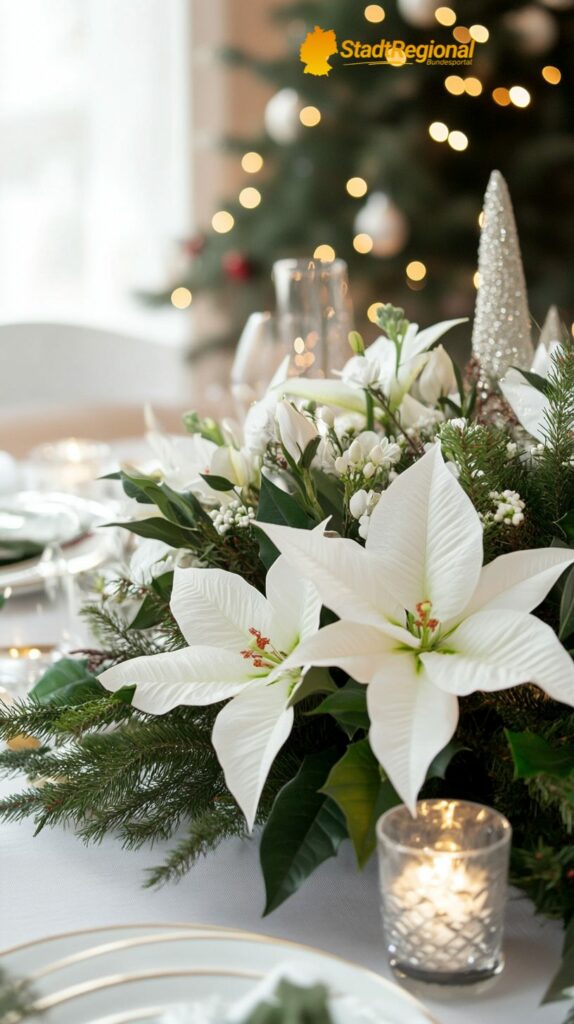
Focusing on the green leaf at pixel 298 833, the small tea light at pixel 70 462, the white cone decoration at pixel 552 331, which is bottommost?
the small tea light at pixel 70 462

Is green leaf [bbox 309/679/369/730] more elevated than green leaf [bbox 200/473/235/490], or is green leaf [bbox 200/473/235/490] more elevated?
green leaf [bbox 200/473/235/490]

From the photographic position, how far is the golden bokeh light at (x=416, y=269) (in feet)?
10.1

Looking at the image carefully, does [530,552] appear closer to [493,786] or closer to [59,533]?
[493,786]

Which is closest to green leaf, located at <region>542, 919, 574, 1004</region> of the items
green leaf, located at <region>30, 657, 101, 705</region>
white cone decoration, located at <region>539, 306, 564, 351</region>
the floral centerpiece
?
the floral centerpiece

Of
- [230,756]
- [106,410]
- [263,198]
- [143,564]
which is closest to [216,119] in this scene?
→ [263,198]

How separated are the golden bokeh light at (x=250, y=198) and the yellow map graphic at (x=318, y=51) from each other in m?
2.29

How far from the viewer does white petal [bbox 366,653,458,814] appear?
19.9 inches

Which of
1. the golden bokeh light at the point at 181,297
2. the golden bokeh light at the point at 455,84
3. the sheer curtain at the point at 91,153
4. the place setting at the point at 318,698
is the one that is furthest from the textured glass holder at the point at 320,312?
the sheer curtain at the point at 91,153

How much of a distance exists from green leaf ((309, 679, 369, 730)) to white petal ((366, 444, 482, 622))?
50 mm

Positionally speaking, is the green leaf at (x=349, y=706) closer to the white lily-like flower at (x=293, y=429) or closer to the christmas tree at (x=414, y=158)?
the white lily-like flower at (x=293, y=429)

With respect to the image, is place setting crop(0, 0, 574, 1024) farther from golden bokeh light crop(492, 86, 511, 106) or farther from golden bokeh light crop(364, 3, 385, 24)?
golden bokeh light crop(364, 3, 385, 24)

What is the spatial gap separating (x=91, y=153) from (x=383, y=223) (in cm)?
129

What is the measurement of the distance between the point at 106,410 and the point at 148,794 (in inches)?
72.3

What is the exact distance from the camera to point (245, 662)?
2.04 feet
